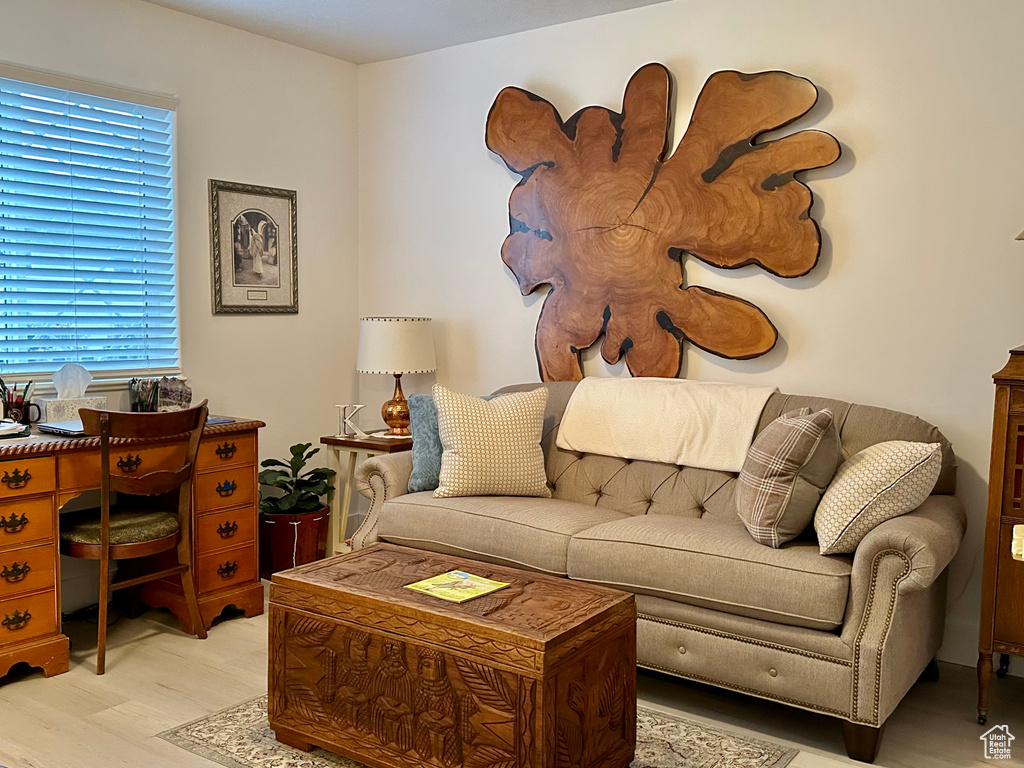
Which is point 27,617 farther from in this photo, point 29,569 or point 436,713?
point 436,713

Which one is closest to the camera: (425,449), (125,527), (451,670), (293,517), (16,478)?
(451,670)

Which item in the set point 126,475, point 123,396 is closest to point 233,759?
point 126,475

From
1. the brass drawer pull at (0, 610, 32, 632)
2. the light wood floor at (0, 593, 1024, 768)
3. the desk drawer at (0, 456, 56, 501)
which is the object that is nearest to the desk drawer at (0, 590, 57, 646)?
the brass drawer pull at (0, 610, 32, 632)

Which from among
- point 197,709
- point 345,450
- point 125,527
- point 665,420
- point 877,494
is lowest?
point 197,709

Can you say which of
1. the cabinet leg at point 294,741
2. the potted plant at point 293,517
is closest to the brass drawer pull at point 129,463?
the potted plant at point 293,517

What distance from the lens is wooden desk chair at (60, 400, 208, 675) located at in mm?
3016

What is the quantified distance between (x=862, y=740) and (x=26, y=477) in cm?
263

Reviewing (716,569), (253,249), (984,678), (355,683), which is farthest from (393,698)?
(253,249)

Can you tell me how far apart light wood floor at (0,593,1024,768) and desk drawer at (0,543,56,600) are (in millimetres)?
310

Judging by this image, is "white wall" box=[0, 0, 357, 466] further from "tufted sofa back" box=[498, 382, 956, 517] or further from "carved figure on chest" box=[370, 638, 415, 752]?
"carved figure on chest" box=[370, 638, 415, 752]

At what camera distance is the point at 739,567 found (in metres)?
2.62

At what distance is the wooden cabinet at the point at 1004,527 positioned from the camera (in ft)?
8.56

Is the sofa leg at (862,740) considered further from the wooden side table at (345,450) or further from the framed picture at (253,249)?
the framed picture at (253,249)

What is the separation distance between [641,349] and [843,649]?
161 centimetres
